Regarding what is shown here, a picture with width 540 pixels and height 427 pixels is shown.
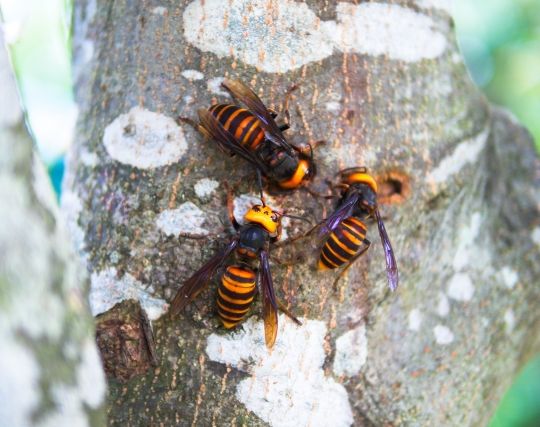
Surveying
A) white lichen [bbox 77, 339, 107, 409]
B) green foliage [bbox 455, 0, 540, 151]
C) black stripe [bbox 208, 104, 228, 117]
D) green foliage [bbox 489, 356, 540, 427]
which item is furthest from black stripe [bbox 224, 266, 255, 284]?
green foliage [bbox 455, 0, 540, 151]

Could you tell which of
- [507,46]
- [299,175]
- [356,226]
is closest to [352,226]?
[356,226]

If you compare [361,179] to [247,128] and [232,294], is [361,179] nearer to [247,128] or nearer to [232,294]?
[247,128]

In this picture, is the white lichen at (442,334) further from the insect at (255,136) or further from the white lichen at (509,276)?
the insect at (255,136)

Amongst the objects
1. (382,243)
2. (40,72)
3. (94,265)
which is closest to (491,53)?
(40,72)

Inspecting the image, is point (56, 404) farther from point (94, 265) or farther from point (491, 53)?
point (491, 53)

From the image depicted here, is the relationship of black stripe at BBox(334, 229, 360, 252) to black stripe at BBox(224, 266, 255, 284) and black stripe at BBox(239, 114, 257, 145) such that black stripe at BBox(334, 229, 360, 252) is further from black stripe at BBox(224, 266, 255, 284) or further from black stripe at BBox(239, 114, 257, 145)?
black stripe at BBox(239, 114, 257, 145)

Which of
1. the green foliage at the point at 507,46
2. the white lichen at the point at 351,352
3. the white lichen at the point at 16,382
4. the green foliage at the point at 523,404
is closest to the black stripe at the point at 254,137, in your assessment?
the white lichen at the point at 351,352
